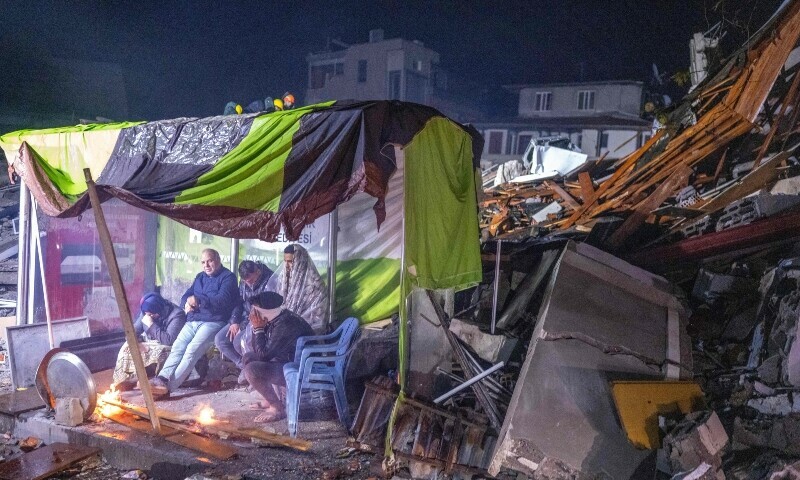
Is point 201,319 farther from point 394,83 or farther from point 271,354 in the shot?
point 394,83

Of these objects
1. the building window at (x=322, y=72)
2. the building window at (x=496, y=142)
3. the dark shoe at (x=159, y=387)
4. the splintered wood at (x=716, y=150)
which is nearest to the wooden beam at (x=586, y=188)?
the splintered wood at (x=716, y=150)

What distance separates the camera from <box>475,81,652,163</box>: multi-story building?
32.7m

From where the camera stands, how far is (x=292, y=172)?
5.32 metres

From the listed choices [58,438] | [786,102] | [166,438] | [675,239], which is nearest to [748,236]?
[675,239]

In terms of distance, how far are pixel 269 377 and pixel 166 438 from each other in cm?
124

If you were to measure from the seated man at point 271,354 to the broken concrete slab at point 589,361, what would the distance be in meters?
2.86

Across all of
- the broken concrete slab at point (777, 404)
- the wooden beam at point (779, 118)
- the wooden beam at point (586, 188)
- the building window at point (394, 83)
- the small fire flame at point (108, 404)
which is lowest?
the small fire flame at point (108, 404)

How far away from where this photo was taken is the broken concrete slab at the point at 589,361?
4.75m

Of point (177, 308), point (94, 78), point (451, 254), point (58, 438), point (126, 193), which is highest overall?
point (94, 78)

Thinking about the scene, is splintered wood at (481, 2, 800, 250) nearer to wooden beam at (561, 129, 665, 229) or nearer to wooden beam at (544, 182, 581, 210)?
wooden beam at (561, 129, 665, 229)

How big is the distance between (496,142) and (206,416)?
32056mm

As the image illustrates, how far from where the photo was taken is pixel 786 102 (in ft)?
27.9

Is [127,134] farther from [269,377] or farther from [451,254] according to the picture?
[451,254]

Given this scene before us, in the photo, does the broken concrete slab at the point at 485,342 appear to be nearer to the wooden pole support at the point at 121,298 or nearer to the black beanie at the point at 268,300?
the black beanie at the point at 268,300
